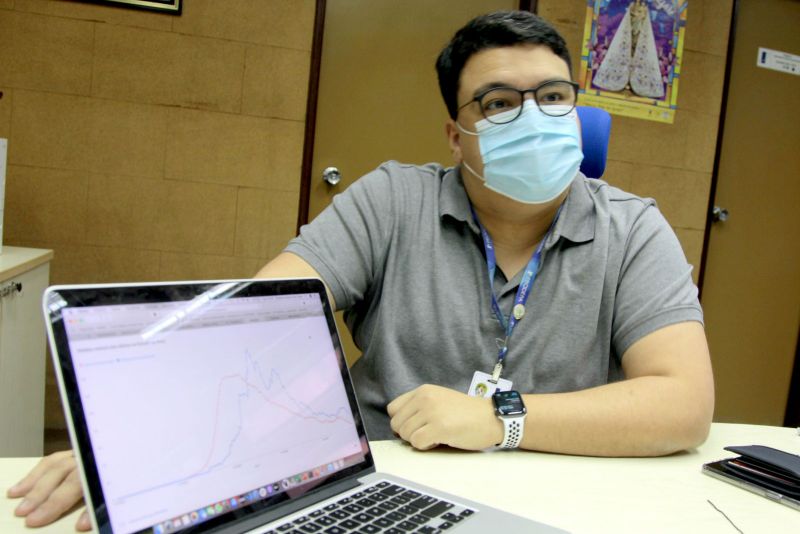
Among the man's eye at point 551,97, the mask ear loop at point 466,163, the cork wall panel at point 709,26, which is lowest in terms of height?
the mask ear loop at point 466,163

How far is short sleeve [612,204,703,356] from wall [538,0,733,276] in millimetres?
1826

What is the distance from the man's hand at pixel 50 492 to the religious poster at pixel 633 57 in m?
2.62

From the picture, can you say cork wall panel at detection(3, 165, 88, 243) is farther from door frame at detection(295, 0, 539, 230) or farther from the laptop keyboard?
the laptop keyboard

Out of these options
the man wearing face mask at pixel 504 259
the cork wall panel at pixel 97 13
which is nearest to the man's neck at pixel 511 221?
the man wearing face mask at pixel 504 259

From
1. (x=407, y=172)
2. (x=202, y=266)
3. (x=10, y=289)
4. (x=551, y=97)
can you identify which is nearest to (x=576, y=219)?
(x=551, y=97)

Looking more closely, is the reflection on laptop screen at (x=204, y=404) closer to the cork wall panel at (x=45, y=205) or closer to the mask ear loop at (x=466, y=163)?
the mask ear loop at (x=466, y=163)

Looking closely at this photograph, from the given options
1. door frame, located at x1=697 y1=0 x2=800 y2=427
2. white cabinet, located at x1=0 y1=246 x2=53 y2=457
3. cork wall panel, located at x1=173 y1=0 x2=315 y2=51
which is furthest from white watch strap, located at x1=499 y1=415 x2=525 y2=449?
door frame, located at x1=697 y1=0 x2=800 y2=427

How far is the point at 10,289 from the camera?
167cm

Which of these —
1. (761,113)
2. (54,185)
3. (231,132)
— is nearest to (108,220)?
(54,185)

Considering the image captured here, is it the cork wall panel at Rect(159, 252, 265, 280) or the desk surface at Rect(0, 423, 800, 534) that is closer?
the desk surface at Rect(0, 423, 800, 534)

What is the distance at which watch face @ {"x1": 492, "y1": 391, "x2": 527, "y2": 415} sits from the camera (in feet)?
2.72

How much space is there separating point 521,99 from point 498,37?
0.42ft

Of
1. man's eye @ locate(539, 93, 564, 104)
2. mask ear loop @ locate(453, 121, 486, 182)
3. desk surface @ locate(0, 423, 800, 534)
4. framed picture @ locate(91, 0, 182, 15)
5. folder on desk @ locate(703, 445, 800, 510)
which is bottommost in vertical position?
desk surface @ locate(0, 423, 800, 534)

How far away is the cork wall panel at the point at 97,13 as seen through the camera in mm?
2275
